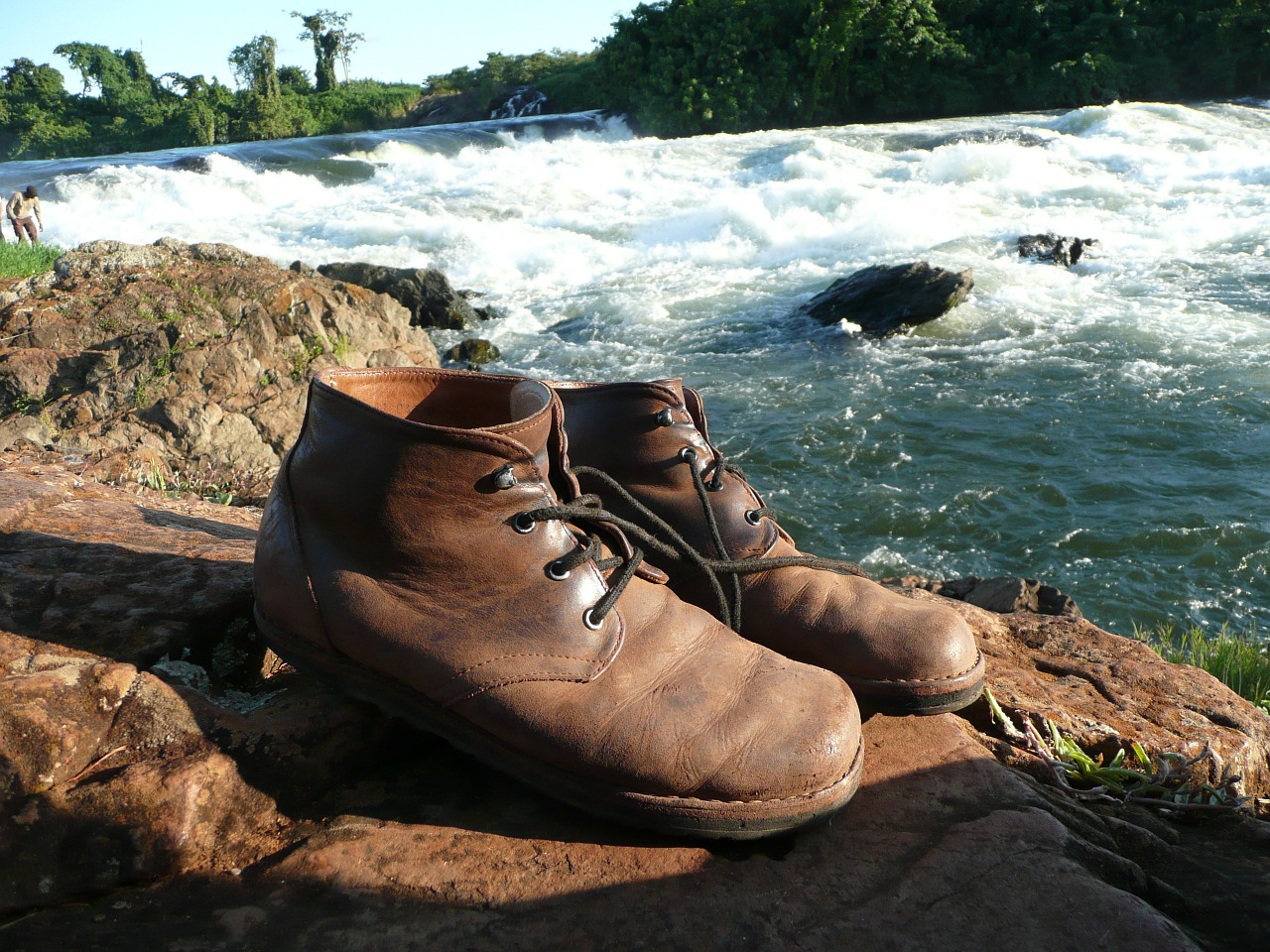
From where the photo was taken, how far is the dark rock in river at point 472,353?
976 centimetres

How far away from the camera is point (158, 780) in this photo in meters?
1.30

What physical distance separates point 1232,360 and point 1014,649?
6982mm

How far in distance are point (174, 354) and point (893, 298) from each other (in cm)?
709

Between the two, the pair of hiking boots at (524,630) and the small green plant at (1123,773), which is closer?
the pair of hiking boots at (524,630)

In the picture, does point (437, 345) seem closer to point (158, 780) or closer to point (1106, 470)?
point (1106, 470)

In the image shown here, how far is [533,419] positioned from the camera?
1.46m

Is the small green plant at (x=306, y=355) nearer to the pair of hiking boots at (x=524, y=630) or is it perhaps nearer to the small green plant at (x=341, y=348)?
the small green plant at (x=341, y=348)

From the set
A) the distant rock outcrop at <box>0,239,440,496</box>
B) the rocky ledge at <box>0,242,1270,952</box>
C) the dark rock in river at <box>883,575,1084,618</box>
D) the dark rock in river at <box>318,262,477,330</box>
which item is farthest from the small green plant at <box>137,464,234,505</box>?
the dark rock in river at <box>318,262,477,330</box>

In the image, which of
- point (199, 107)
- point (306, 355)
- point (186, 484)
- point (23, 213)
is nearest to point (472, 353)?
point (306, 355)

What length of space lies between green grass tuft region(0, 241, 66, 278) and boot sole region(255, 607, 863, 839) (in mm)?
7214

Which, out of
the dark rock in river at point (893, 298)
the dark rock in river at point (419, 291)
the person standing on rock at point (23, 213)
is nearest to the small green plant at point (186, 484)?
the dark rock in river at point (419, 291)

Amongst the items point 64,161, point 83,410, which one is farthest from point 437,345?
point 64,161

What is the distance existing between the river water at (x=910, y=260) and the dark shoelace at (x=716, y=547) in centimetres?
354

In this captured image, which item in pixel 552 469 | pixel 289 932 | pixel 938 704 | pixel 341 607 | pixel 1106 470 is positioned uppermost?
pixel 552 469
